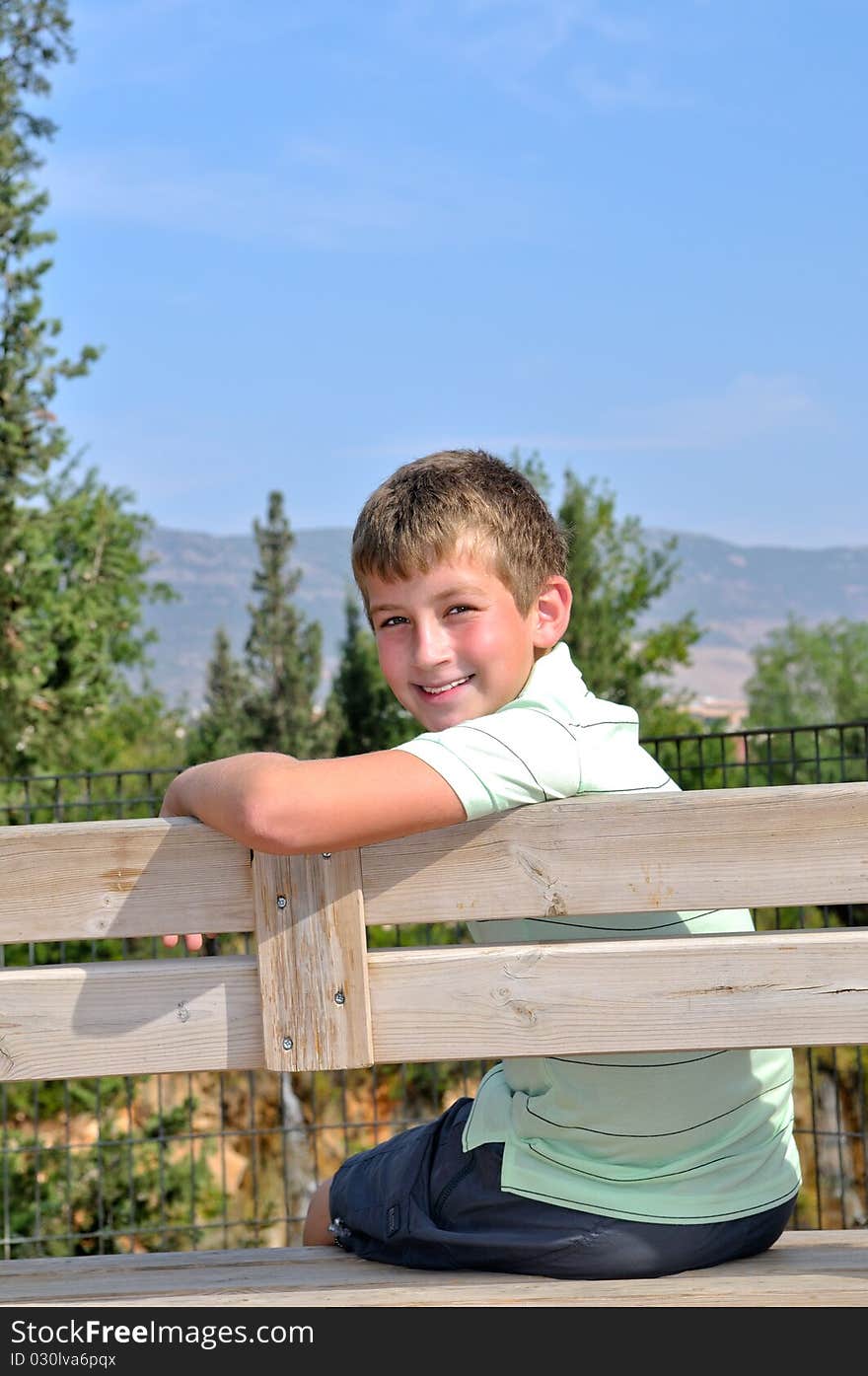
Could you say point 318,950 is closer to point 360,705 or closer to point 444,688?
point 444,688

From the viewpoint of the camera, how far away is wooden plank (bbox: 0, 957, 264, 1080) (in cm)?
182

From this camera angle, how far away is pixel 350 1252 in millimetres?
2182

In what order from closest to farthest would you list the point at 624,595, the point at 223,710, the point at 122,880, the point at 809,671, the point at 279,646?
the point at 122,880
the point at 624,595
the point at 223,710
the point at 279,646
the point at 809,671

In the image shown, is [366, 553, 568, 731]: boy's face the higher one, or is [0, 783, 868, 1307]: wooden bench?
[366, 553, 568, 731]: boy's face

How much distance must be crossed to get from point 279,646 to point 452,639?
48.7 meters

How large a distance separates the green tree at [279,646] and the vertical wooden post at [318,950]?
44416 mm

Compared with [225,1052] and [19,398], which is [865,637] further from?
[225,1052]

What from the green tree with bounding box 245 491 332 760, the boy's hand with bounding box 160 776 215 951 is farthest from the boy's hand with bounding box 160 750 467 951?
the green tree with bounding box 245 491 332 760

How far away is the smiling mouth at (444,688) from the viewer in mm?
2076

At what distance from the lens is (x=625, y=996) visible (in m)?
1.77

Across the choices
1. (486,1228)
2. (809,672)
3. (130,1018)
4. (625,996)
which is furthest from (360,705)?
(625,996)

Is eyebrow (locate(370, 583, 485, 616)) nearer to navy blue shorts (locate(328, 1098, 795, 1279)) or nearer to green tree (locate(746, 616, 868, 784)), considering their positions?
navy blue shorts (locate(328, 1098, 795, 1279))

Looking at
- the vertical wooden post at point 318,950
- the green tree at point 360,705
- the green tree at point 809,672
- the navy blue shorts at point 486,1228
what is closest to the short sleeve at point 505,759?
the vertical wooden post at point 318,950
